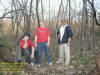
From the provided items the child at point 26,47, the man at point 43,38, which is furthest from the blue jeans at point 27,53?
the man at point 43,38

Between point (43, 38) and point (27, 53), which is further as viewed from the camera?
point (43, 38)

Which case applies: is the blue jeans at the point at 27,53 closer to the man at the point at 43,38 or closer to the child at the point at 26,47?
the child at the point at 26,47

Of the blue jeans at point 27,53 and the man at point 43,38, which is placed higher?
the man at point 43,38

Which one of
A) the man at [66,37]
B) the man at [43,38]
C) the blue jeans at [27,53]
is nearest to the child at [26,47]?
the blue jeans at [27,53]

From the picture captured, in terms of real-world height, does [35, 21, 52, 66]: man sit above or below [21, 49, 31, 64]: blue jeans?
above

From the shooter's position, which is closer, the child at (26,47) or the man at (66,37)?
the child at (26,47)

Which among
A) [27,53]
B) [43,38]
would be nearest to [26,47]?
[27,53]

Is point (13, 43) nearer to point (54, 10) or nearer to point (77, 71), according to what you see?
point (77, 71)

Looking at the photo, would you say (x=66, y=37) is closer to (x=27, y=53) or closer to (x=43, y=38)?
(x=43, y=38)

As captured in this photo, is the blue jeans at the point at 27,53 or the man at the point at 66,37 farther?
the man at the point at 66,37

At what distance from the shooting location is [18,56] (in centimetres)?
371

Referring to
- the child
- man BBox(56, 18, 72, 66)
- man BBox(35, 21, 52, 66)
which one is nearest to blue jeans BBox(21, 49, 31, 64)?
the child

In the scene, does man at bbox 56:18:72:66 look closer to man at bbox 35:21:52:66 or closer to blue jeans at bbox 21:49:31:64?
man at bbox 35:21:52:66

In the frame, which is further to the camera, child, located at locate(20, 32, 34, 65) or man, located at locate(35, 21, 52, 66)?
man, located at locate(35, 21, 52, 66)
